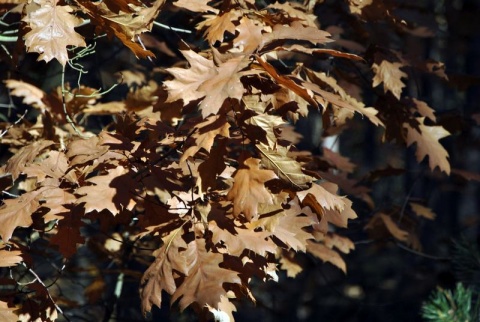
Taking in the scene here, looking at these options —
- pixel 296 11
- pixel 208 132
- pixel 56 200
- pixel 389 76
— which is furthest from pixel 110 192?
pixel 389 76

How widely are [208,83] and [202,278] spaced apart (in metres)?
0.54

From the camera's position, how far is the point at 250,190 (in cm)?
183

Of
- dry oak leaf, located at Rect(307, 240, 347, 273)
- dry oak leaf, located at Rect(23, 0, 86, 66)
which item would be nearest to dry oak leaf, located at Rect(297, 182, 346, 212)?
dry oak leaf, located at Rect(23, 0, 86, 66)

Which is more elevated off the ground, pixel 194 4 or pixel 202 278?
pixel 194 4

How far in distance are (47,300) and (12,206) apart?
473 millimetres

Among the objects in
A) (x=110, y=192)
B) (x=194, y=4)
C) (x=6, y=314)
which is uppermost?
(x=194, y=4)

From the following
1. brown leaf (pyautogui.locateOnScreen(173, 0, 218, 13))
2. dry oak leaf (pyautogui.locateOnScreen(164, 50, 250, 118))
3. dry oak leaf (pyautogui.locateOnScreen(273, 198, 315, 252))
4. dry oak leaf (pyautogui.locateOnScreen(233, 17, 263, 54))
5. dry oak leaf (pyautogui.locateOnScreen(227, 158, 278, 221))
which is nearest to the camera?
dry oak leaf (pyautogui.locateOnScreen(164, 50, 250, 118))

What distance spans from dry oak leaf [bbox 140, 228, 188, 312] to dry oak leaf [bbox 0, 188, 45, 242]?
0.40 metres

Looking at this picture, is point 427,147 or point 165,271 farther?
point 427,147

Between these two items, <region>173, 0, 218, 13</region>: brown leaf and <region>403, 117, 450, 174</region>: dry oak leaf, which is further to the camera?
<region>403, 117, 450, 174</region>: dry oak leaf

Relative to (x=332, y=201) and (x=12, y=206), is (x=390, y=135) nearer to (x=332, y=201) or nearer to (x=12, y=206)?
(x=332, y=201)

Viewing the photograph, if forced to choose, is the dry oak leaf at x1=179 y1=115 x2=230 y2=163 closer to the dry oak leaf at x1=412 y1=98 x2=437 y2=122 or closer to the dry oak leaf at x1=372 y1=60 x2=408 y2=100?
the dry oak leaf at x1=372 y1=60 x2=408 y2=100

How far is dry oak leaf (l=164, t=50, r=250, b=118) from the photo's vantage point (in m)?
1.64

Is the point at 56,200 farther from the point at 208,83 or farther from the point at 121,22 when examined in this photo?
the point at 208,83
